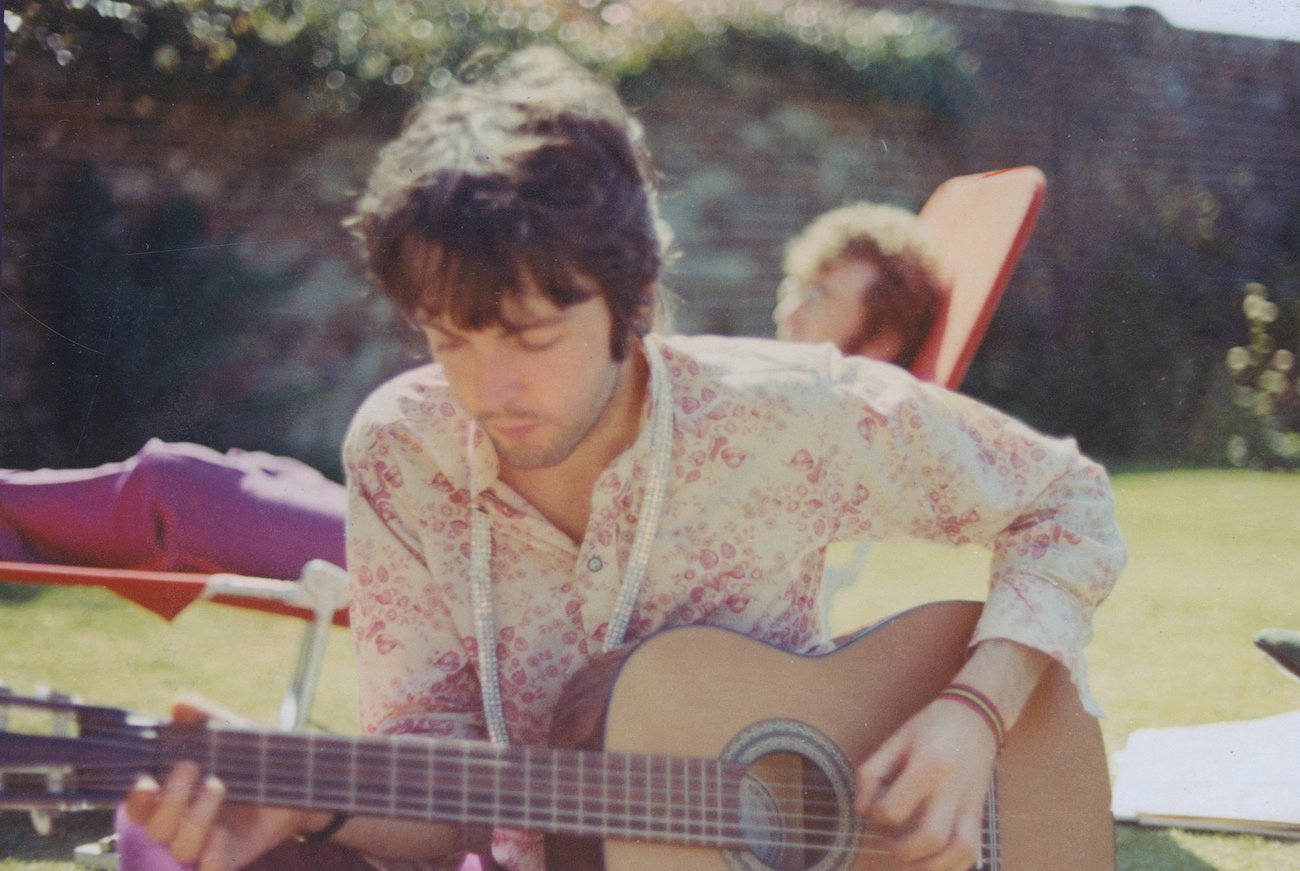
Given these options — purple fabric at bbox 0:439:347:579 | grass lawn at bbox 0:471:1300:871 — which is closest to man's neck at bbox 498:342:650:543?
purple fabric at bbox 0:439:347:579

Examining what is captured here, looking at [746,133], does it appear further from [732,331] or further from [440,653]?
[440,653]

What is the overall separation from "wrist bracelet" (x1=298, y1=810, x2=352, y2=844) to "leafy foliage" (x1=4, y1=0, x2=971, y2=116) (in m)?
2.33

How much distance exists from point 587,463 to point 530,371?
27 cm

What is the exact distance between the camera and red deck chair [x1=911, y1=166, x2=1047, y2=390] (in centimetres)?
266

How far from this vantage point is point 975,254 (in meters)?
2.86

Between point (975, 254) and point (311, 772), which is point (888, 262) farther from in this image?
point (311, 772)

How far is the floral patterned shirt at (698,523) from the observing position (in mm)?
1622

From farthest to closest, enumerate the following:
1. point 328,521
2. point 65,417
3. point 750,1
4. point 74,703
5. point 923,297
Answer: point 750,1
point 65,417
point 923,297
point 328,521
point 74,703

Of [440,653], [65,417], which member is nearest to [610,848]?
[440,653]

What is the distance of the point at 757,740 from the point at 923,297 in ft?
5.51

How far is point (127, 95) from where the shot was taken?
4211mm

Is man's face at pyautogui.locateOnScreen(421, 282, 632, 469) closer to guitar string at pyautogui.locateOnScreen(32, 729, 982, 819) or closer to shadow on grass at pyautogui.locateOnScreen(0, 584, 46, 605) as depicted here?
guitar string at pyautogui.locateOnScreen(32, 729, 982, 819)

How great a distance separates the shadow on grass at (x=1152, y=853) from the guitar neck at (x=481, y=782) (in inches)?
49.2

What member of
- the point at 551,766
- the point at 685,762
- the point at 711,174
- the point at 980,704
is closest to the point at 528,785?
the point at 551,766
